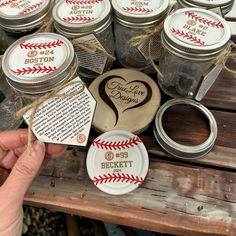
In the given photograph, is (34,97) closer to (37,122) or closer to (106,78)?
(37,122)

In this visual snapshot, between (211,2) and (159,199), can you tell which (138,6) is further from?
(159,199)

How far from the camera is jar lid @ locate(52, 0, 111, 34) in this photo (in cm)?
58

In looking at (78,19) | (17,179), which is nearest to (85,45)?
(78,19)

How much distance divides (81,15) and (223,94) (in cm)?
34

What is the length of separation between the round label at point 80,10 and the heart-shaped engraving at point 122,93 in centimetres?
14

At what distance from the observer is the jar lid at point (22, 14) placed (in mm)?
591

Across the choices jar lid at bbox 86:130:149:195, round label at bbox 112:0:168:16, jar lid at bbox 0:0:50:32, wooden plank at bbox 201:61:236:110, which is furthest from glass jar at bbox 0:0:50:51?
wooden plank at bbox 201:61:236:110

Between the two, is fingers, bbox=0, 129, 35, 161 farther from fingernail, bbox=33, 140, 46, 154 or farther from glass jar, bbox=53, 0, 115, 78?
glass jar, bbox=53, 0, 115, 78

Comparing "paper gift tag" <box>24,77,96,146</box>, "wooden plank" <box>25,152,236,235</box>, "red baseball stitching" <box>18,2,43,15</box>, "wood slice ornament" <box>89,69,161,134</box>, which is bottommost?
"wooden plank" <box>25,152,236,235</box>

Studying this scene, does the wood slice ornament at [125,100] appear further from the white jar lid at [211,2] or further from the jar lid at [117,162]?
the white jar lid at [211,2]

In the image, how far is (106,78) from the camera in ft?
2.26

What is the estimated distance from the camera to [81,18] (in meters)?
0.59

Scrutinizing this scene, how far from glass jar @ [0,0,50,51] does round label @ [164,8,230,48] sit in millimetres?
231

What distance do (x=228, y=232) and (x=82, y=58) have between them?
406mm
